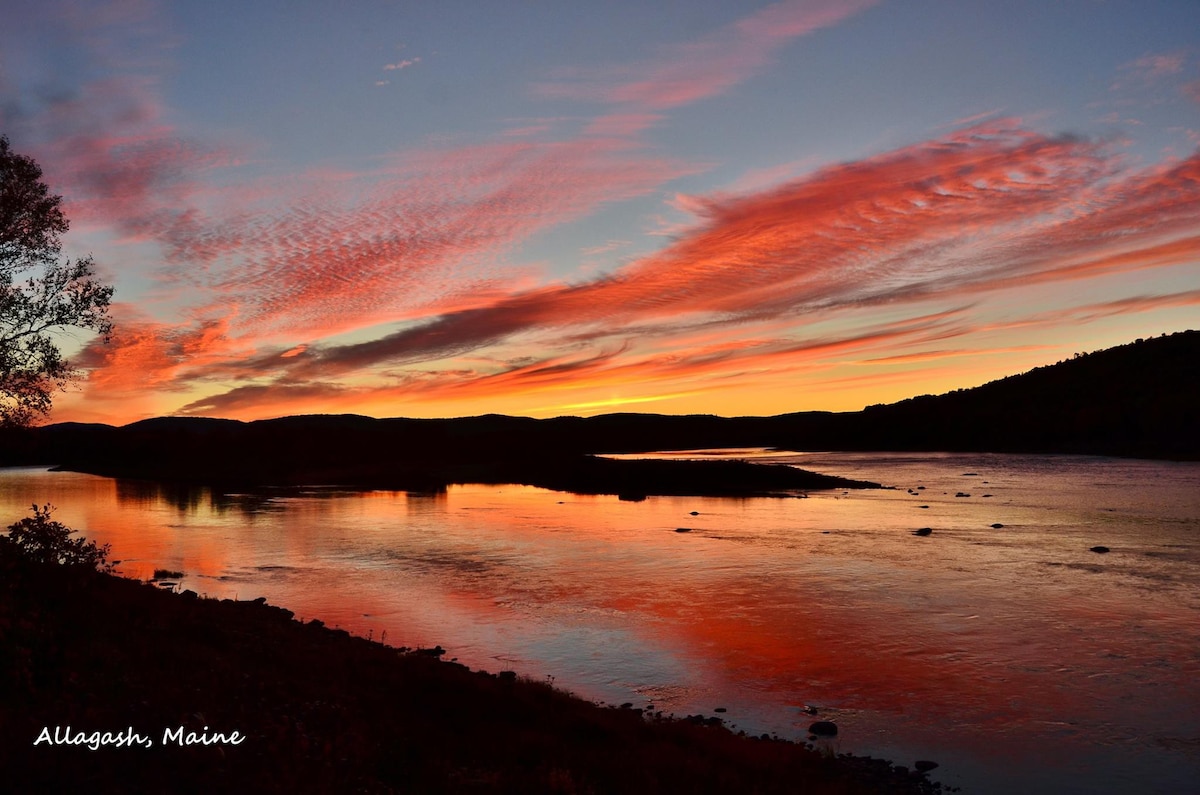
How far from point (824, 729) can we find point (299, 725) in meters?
10.8

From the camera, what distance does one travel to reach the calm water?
18125 millimetres

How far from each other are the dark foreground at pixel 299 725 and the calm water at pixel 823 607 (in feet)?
11.8

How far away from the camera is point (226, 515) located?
6900 centimetres

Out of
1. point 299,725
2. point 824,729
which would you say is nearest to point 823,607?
point 824,729

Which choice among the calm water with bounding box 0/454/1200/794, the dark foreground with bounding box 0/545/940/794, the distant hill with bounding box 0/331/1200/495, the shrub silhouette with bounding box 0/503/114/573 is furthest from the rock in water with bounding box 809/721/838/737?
the distant hill with bounding box 0/331/1200/495

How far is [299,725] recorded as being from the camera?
14.0m

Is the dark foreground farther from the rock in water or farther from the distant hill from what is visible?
the distant hill

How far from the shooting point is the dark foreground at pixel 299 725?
38.6 feet

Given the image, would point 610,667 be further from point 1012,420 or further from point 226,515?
point 1012,420

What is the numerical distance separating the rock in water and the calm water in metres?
0.24

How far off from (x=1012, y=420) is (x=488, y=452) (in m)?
121

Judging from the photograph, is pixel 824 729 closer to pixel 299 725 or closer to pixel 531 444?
pixel 299 725

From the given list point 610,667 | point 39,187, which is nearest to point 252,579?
point 39,187

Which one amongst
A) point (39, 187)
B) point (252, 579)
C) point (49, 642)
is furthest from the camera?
point (252, 579)
